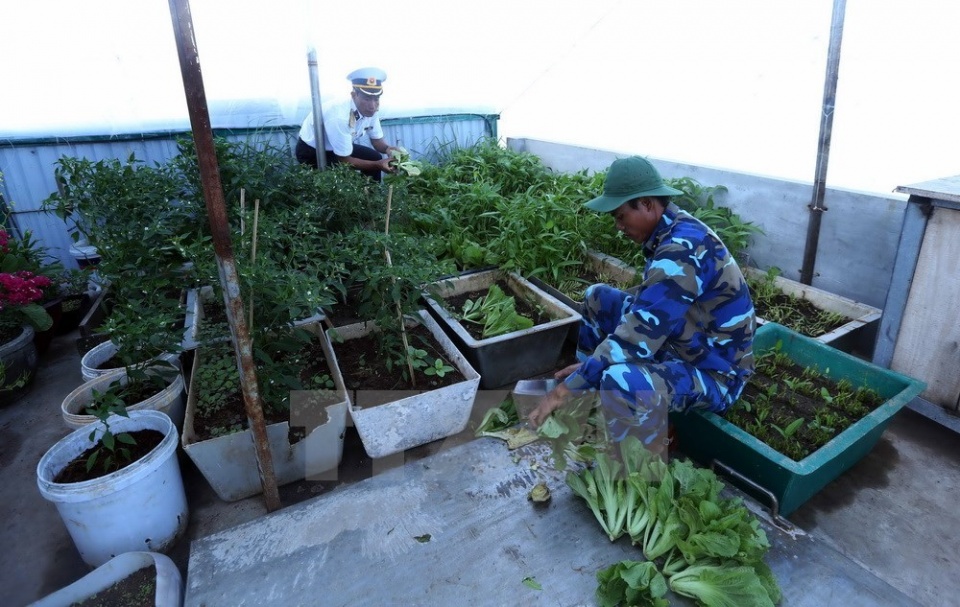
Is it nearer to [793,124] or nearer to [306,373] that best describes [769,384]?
[793,124]

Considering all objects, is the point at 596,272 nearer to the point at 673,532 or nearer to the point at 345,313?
the point at 345,313

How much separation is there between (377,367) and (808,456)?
1995 millimetres

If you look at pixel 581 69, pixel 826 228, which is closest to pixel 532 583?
pixel 826 228

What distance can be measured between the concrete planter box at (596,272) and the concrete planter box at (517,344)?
118 millimetres

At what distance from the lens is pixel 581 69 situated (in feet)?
16.1

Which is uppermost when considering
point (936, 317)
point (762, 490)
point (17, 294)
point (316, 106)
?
point (316, 106)

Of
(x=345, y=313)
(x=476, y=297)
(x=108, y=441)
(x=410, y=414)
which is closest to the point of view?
(x=108, y=441)

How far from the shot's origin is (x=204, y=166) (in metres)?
1.62

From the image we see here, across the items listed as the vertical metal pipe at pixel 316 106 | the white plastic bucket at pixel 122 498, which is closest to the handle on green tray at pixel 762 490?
the white plastic bucket at pixel 122 498

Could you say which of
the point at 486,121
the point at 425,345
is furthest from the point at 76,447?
the point at 486,121

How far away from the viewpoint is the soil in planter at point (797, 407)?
7.64 ft

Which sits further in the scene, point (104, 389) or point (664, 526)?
point (104, 389)

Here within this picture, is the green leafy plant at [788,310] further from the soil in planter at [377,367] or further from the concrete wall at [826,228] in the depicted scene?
the soil in planter at [377,367]

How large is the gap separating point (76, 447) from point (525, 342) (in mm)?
2155
